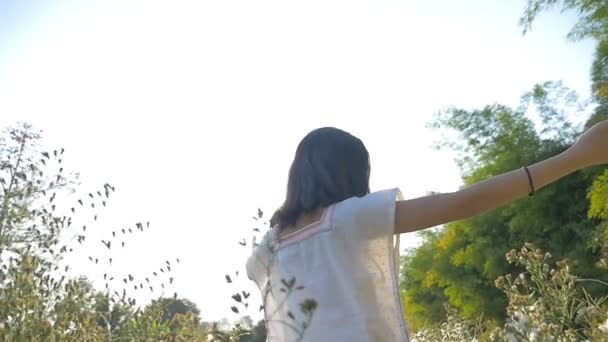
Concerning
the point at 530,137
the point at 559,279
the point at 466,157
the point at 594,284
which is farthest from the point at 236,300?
the point at 466,157

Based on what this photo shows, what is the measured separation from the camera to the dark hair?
1.62 m

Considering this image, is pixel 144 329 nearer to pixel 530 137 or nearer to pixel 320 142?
pixel 320 142

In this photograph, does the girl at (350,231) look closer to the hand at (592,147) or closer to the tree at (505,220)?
the hand at (592,147)

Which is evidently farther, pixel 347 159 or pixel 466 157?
pixel 466 157

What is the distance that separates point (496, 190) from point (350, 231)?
0.30m

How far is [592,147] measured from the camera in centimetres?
137

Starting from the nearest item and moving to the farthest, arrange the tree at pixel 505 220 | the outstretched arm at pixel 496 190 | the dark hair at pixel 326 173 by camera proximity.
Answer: the outstretched arm at pixel 496 190
the dark hair at pixel 326 173
the tree at pixel 505 220

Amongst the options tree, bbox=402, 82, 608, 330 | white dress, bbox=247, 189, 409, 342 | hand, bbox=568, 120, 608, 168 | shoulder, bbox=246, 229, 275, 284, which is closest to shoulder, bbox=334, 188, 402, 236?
white dress, bbox=247, 189, 409, 342

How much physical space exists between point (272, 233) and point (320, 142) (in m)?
0.24

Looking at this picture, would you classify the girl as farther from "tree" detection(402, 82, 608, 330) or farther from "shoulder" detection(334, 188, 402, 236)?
"tree" detection(402, 82, 608, 330)

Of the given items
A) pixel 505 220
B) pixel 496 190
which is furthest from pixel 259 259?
pixel 505 220

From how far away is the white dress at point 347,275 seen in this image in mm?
1423

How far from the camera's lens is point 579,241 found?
1016 cm

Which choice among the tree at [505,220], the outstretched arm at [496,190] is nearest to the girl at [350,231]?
the outstretched arm at [496,190]
